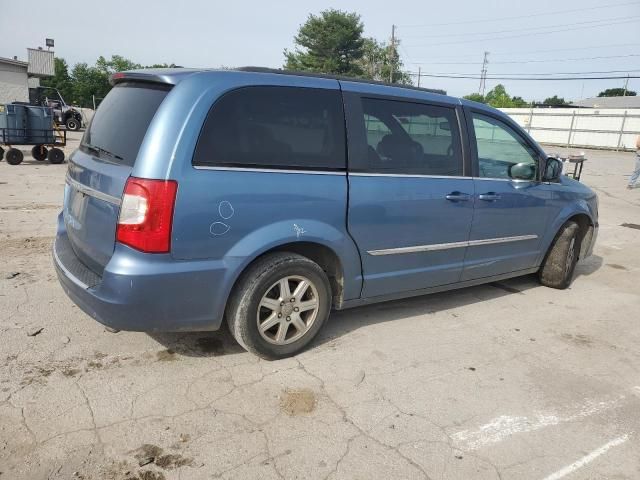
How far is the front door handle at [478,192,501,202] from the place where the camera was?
13.6ft

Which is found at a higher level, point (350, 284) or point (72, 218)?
point (72, 218)

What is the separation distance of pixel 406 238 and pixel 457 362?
3.10ft

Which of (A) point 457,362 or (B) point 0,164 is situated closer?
(A) point 457,362

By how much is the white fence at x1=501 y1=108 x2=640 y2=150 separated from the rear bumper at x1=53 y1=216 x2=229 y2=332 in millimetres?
36878

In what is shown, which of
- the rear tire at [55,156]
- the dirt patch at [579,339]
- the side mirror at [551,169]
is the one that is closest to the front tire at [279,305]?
the dirt patch at [579,339]

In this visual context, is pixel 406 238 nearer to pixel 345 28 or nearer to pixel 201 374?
pixel 201 374

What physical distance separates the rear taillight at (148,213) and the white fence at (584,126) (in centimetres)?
3708

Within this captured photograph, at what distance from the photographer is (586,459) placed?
8.52 feet

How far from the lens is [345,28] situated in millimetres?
55625

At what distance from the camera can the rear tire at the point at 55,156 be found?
13.5 m

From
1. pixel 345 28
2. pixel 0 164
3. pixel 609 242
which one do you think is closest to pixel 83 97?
pixel 345 28

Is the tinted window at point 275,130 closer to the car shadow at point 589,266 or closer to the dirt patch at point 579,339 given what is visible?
the dirt patch at point 579,339

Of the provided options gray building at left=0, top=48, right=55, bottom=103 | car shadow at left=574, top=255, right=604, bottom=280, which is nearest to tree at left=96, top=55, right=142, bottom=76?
gray building at left=0, top=48, right=55, bottom=103

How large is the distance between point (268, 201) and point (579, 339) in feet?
9.31
